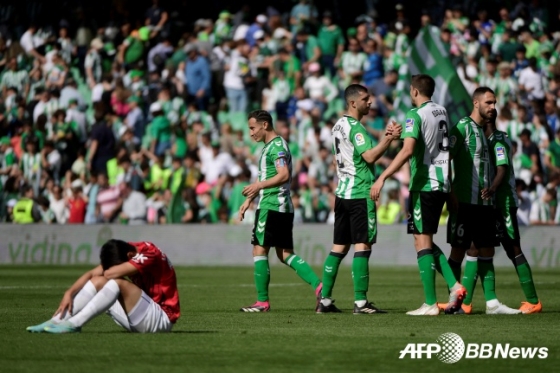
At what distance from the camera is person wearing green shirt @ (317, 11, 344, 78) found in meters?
29.6

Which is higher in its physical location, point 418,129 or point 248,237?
point 418,129

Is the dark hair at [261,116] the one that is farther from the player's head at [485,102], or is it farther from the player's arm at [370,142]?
the player's head at [485,102]

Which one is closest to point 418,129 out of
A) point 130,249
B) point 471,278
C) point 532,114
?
point 471,278

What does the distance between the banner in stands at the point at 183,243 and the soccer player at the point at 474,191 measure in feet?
35.3

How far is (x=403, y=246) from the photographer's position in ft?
79.4

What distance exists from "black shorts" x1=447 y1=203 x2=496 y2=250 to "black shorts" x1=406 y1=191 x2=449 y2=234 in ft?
1.98

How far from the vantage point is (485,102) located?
41.8 feet

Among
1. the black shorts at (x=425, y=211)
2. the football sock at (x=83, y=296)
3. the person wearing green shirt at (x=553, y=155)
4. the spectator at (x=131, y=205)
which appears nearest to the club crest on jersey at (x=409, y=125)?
the black shorts at (x=425, y=211)

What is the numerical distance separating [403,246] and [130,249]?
49.5ft

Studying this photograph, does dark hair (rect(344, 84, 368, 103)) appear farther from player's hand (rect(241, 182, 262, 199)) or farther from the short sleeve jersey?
the short sleeve jersey

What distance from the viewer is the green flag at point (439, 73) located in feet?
74.4

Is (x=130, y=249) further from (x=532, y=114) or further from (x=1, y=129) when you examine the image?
(x=1, y=129)

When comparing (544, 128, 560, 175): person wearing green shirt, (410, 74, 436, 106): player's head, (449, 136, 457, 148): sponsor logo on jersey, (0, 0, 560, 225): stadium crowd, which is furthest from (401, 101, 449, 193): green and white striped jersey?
(544, 128, 560, 175): person wearing green shirt

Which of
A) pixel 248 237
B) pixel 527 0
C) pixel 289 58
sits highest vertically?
pixel 527 0
